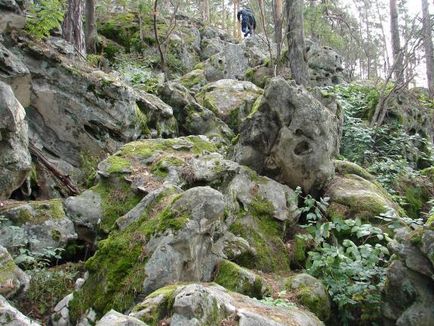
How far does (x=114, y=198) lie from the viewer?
7664mm

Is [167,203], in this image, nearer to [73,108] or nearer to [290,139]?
[290,139]

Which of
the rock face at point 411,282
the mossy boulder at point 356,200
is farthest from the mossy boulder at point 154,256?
the mossy boulder at point 356,200

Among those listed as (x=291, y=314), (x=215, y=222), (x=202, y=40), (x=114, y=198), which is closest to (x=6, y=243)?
(x=114, y=198)

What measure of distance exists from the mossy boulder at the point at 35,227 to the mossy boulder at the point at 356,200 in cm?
435

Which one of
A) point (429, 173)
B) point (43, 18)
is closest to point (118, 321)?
point (43, 18)

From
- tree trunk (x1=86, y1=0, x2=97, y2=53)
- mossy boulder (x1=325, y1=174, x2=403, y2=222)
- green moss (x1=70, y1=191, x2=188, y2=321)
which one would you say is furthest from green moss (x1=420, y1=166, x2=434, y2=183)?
tree trunk (x1=86, y1=0, x2=97, y2=53)

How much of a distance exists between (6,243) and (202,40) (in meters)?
16.9

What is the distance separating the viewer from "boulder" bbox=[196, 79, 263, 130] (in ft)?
42.3

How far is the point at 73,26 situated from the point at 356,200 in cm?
971

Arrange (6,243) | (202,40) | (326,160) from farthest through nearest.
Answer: (202,40)
(326,160)
(6,243)

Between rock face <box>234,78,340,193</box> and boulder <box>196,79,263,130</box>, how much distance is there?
4100 mm

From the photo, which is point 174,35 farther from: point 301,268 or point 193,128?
point 301,268

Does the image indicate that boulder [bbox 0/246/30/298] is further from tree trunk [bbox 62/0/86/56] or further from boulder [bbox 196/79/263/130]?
tree trunk [bbox 62/0/86/56]

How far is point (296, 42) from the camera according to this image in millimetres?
12281
